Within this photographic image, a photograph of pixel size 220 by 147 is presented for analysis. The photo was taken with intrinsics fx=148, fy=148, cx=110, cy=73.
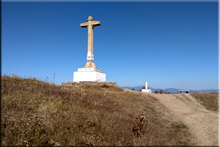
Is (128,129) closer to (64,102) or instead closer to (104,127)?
(104,127)

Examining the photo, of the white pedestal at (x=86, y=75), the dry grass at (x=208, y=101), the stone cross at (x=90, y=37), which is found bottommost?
the dry grass at (x=208, y=101)

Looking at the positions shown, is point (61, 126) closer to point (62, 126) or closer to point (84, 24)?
point (62, 126)

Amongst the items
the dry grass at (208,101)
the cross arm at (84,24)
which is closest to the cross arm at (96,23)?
the cross arm at (84,24)

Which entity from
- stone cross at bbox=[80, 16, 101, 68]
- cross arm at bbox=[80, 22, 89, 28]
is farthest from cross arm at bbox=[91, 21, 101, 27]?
cross arm at bbox=[80, 22, 89, 28]

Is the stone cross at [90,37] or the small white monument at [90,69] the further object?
the stone cross at [90,37]

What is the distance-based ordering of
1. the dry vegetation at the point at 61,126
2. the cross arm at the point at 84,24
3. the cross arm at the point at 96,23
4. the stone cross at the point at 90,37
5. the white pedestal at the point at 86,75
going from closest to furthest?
the dry vegetation at the point at 61,126 < the white pedestal at the point at 86,75 < the stone cross at the point at 90,37 < the cross arm at the point at 96,23 < the cross arm at the point at 84,24

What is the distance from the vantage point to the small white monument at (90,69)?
18.3 meters

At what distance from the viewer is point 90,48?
19.3 meters

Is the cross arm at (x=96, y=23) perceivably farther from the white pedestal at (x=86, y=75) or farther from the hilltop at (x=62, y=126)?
the hilltop at (x=62, y=126)

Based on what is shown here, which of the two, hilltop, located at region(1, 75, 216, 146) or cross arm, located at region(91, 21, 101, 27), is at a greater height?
cross arm, located at region(91, 21, 101, 27)

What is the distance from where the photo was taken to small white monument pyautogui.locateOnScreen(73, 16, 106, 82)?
18281 millimetres

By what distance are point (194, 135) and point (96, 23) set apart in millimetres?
16925

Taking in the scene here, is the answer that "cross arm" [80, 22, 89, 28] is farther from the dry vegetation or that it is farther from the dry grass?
the dry grass

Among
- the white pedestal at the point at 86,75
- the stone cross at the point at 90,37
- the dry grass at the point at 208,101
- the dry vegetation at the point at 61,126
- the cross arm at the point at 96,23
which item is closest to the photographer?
the dry vegetation at the point at 61,126
